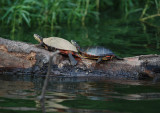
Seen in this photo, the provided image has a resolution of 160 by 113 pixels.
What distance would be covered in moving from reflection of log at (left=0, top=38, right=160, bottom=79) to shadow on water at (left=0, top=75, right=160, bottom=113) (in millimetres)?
124

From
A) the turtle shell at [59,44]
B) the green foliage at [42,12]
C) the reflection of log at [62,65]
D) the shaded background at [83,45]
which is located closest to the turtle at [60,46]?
the turtle shell at [59,44]

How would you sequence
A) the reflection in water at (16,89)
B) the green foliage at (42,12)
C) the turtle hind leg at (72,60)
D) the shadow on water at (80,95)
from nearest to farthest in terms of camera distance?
the shadow on water at (80,95) → the reflection in water at (16,89) → the turtle hind leg at (72,60) → the green foliage at (42,12)

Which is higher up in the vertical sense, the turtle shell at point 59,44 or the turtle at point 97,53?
the turtle shell at point 59,44

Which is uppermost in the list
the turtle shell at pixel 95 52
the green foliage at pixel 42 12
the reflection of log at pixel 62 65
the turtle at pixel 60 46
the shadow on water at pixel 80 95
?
the green foliage at pixel 42 12

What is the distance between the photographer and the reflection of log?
4922mm

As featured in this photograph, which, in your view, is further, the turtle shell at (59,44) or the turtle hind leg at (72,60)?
the turtle shell at (59,44)

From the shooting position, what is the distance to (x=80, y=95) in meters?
4.00

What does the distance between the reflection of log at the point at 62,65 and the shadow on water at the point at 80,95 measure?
0.12 metres

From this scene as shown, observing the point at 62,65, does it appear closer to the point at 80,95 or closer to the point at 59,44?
the point at 59,44

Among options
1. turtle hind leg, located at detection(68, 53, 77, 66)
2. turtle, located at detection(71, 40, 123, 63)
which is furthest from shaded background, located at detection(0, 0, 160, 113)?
turtle, located at detection(71, 40, 123, 63)

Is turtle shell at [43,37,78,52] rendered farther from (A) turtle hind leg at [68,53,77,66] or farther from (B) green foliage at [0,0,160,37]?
(B) green foliage at [0,0,160,37]

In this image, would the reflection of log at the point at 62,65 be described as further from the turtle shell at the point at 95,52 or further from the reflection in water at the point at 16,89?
the reflection in water at the point at 16,89

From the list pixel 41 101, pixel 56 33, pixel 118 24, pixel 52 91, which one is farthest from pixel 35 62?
pixel 118 24

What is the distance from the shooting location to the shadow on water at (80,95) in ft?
11.4
